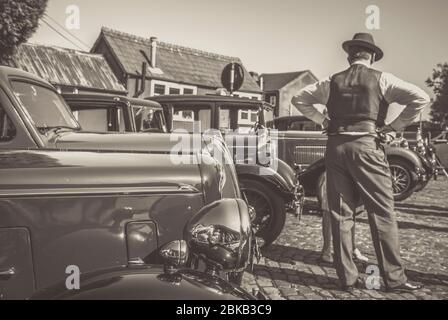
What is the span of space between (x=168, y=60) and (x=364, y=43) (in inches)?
997

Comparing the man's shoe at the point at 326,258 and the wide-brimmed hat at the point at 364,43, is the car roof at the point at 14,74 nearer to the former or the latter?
Result: the wide-brimmed hat at the point at 364,43

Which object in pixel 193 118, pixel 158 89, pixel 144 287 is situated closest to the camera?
pixel 144 287

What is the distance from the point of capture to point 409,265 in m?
4.39

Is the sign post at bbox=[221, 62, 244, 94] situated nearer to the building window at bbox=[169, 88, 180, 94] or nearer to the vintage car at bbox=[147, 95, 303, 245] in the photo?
the vintage car at bbox=[147, 95, 303, 245]

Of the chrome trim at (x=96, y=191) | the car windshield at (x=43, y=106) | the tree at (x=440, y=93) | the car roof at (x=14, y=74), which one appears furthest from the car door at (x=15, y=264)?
the tree at (x=440, y=93)

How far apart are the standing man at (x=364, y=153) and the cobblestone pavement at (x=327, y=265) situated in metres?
0.24

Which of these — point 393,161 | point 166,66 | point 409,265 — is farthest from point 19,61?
point 409,265

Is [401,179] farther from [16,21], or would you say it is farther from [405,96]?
[16,21]

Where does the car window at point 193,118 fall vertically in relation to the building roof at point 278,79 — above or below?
below

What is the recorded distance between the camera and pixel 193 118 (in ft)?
24.5

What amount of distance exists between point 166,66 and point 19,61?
8.83 meters

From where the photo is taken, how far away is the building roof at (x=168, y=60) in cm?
2567

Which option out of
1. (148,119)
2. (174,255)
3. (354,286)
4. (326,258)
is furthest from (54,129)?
(148,119)
